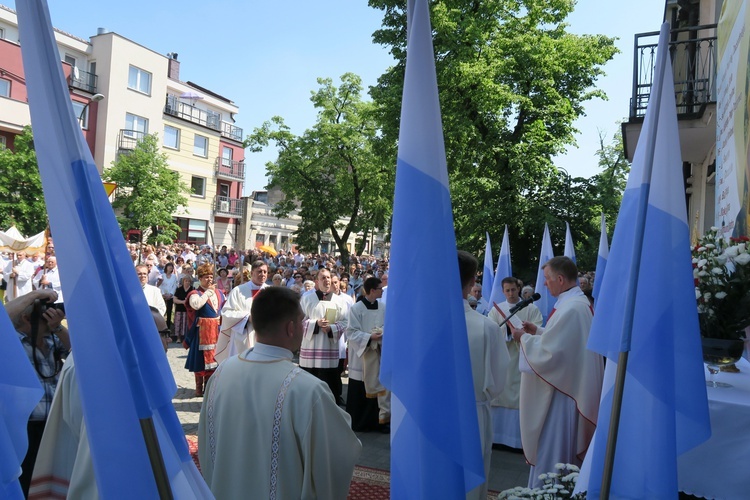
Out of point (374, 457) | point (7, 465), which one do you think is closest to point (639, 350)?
point (7, 465)

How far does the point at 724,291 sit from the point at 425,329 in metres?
1.92

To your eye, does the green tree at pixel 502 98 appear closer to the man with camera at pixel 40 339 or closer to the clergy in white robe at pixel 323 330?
the clergy in white robe at pixel 323 330

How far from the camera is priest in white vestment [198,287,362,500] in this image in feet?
8.94

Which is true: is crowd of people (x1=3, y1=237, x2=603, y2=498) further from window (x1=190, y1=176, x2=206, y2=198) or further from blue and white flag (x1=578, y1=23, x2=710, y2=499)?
window (x1=190, y1=176, x2=206, y2=198)

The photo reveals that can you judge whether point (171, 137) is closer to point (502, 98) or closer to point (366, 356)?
point (502, 98)

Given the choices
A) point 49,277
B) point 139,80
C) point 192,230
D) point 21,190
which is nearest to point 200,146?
point 192,230

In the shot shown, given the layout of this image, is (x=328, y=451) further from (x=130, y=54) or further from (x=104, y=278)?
(x=130, y=54)

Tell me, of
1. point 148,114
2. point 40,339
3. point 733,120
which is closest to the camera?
point 40,339

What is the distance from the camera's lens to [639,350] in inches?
108

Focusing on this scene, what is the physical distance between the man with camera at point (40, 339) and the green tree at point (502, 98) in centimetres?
1661

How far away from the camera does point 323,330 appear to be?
827cm

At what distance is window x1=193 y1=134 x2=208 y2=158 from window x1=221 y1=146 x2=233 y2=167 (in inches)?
81.5

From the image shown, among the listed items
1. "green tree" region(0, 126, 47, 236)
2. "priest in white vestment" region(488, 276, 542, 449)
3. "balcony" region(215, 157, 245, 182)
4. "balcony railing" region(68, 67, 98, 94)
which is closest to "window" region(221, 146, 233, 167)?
"balcony" region(215, 157, 245, 182)

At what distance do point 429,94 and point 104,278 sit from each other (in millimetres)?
1705
